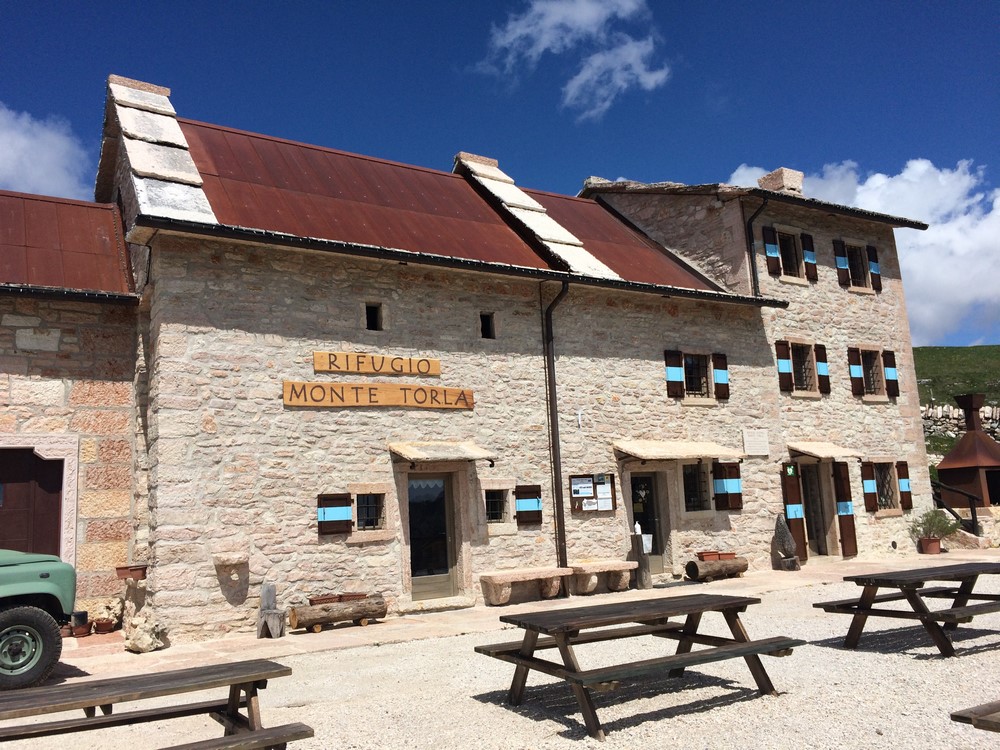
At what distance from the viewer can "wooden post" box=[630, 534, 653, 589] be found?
12.7 meters

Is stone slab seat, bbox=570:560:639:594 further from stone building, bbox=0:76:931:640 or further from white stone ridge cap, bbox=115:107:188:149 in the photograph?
white stone ridge cap, bbox=115:107:188:149

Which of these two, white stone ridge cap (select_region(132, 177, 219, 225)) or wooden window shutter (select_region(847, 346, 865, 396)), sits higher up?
white stone ridge cap (select_region(132, 177, 219, 225))

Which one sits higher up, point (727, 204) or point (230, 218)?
point (727, 204)

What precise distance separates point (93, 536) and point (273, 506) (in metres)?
2.47

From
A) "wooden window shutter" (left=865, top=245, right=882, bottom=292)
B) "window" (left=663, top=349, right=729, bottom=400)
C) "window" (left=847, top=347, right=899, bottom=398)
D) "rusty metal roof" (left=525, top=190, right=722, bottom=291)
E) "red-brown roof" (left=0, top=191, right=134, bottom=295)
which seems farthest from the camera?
"wooden window shutter" (left=865, top=245, right=882, bottom=292)

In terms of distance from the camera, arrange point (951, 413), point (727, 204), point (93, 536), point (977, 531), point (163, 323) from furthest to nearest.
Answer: point (951, 413), point (977, 531), point (727, 204), point (93, 536), point (163, 323)

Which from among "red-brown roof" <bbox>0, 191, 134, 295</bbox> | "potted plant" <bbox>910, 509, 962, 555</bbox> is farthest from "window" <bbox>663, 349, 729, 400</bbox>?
"red-brown roof" <bbox>0, 191, 134, 295</bbox>

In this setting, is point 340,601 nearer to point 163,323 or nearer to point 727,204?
point 163,323

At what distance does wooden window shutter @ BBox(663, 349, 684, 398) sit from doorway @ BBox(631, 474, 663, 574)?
1458mm

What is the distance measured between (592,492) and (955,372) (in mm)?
43358

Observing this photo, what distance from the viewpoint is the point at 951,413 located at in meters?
36.6

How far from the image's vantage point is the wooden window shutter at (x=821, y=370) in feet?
53.7

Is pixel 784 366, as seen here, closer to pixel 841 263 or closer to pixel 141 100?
pixel 841 263

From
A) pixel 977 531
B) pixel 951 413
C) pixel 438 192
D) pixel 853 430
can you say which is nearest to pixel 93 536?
pixel 438 192
